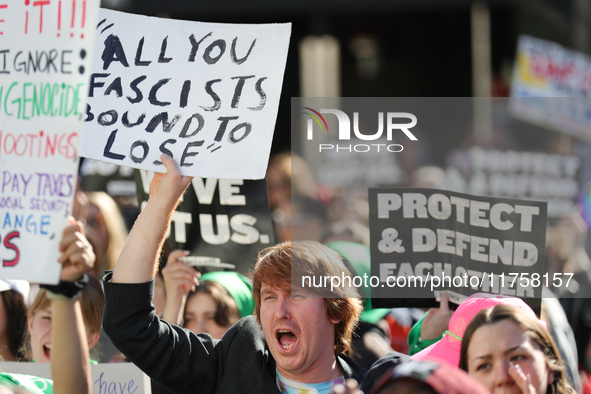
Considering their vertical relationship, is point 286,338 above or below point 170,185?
below

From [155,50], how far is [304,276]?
3.07 ft

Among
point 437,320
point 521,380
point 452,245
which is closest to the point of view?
point 521,380

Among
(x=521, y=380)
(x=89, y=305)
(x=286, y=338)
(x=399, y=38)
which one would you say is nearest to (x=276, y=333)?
(x=286, y=338)

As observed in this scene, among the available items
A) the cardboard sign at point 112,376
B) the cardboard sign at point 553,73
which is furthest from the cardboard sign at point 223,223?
the cardboard sign at point 553,73

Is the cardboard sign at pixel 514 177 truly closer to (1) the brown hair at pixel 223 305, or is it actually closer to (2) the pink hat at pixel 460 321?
(2) the pink hat at pixel 460 321

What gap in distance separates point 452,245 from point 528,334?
0.45m

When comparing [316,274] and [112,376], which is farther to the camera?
[112,376]

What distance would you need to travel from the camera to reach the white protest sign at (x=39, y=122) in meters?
2.21

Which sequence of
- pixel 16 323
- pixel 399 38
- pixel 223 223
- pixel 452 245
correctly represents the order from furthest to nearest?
pixel 399 38 → pixel 223 223 → pixel 16 323 → pixel 452 245

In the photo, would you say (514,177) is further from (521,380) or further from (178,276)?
(178,276)

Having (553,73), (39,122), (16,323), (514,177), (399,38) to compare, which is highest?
(399,38)

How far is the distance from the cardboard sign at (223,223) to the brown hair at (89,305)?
41 centimetres

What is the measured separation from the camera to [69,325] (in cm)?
220

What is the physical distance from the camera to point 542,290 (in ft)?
8.11
